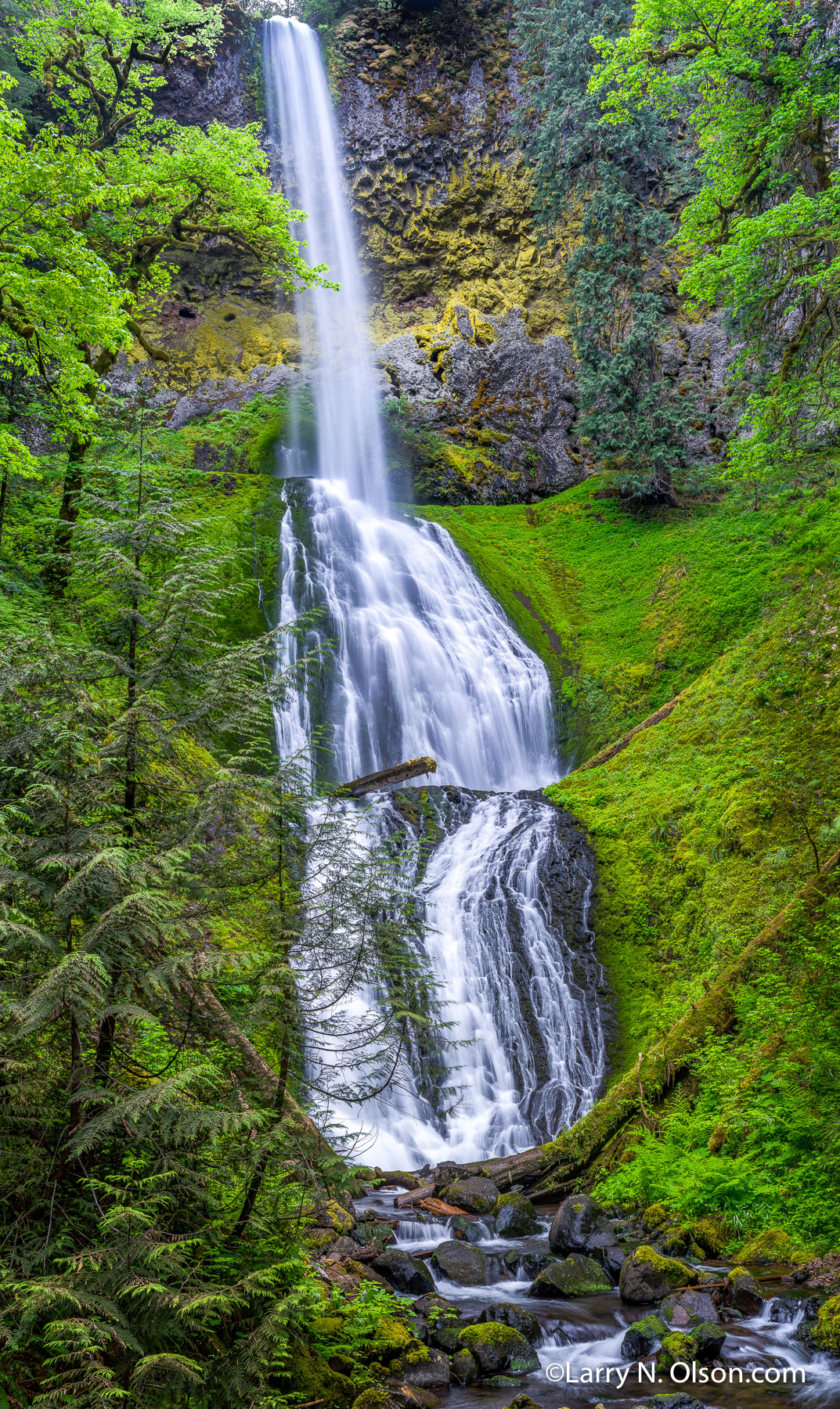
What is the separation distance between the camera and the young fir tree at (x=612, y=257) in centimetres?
1980

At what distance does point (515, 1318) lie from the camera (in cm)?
486

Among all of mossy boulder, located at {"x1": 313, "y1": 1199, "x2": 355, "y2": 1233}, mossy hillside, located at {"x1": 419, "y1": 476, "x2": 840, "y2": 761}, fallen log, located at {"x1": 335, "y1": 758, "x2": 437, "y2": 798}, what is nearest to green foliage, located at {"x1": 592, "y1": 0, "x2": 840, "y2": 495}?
mossy hillside, located at {"x1": 419, "y1": 476, "x2": 840, "y2": 761}

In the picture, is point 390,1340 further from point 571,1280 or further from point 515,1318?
point 571,1280

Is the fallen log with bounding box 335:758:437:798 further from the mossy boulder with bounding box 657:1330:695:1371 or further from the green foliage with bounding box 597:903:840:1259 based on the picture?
the mossy boulder with bounding box 657:1330:695:1371

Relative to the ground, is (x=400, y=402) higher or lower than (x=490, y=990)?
higher

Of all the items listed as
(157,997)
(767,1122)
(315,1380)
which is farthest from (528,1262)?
(157,997)

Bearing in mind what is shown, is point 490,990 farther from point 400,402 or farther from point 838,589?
point 400,402

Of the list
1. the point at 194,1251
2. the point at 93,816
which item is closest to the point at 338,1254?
the point at 194,1251

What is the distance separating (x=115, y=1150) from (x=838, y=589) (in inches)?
373

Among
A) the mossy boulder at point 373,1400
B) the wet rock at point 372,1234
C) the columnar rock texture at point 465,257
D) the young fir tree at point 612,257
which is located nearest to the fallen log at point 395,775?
the wet rock at point 372,1234

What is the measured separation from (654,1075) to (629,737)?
22.7ft

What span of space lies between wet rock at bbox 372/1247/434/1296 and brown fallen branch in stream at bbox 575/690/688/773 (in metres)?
8.68

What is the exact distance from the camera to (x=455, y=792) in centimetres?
1248

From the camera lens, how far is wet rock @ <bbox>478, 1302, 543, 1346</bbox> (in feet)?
15.8
